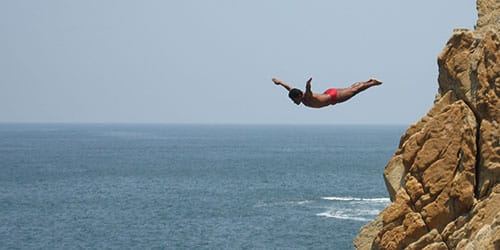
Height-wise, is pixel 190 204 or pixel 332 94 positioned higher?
pixel 332 94

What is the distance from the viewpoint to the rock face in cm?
1920

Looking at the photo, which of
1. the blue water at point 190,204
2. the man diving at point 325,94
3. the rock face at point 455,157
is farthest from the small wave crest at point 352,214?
the man diving at point 325,94

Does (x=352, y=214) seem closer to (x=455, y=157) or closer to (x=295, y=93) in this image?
(x=455, y=157)

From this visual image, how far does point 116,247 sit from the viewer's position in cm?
6028

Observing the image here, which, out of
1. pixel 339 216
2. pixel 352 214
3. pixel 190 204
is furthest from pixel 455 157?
pixel 190 204

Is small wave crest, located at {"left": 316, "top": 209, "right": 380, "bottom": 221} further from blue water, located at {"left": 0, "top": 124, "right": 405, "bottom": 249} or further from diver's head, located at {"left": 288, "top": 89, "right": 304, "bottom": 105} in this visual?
diver's head, located at {"left": 288, "top": 89, "right": 304, "bottom": 105}

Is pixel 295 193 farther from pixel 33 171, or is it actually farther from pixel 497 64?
pixel 497 64

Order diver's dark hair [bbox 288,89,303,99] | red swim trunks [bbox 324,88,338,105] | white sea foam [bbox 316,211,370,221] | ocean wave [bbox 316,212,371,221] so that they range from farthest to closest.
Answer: white sea foam [bbox 316,211,370,221] → ocean wave [bbox 316,212,371,221] → red swim trunks [bbox 324,88,338,105] → diver's dark hair [bbox 288,89,303,99]

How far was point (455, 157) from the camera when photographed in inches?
781

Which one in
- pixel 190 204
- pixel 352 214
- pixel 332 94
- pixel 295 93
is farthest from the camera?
pixel 190 204

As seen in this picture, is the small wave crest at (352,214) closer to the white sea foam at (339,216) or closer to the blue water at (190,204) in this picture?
the white sea foam at (339,216)

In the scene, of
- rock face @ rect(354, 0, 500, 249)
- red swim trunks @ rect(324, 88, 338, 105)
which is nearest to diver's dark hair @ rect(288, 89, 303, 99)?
red swim trunks @ rect(324, 88, 338, 105)

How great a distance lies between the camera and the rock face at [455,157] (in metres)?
19.2

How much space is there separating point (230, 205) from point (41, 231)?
944 inches
